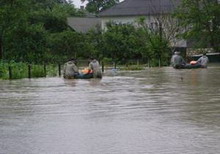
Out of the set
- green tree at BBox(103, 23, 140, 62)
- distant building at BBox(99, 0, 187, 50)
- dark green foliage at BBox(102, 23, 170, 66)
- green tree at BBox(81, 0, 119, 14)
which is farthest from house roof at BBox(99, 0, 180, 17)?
green tree at BBox(81, 0, 119, 14)

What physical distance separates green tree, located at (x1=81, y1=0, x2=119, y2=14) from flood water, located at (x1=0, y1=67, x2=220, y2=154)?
103m

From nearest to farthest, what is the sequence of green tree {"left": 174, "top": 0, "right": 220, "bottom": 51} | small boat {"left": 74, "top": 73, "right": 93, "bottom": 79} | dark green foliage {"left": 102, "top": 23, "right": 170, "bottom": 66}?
small boat {"left": 74, "top": 73, "right": 93, "bottom": 79}, green tree {"left": 174, "top": 0, "right": 220, "bottom": 51}, dark green foliage {"left": 102, "top": 23, "right": 170, "bottom": 66}

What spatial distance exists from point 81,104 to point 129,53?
42542 mm

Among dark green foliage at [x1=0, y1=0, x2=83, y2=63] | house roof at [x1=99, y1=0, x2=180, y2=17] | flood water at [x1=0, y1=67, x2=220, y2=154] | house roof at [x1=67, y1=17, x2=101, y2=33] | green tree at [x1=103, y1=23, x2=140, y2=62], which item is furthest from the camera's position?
house roof at [x1=67, y1=17, x2=101, y2=33]

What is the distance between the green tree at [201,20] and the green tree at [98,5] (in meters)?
66.1

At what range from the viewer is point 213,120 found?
13.6 meters

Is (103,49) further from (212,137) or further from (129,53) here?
(212,137)

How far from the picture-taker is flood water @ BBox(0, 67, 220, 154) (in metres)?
10.5

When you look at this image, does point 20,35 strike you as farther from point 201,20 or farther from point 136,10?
point 136,10

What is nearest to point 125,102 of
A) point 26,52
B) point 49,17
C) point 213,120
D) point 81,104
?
point 81,104

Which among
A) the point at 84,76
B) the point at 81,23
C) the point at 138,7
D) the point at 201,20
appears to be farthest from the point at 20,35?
the point at 81,23

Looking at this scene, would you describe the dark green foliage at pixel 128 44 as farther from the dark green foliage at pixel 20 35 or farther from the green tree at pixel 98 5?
the green tree at pixel 98 5

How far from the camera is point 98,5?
128375 millimetres

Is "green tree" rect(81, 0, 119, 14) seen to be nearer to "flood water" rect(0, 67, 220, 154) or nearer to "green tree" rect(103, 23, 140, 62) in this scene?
"green tree" rect(103, 23, 140, 62)
